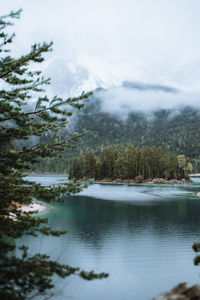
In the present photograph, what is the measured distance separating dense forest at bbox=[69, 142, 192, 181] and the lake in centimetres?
7000

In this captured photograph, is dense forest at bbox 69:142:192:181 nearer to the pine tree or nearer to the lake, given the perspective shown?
the lake

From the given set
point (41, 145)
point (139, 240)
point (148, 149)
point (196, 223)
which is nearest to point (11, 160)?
point (41, 145)

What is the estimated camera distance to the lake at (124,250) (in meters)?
14.1

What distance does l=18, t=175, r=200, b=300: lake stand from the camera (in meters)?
14.1

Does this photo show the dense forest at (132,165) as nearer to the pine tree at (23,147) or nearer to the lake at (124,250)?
the lake at (124,250)

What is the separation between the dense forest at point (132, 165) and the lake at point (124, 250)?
230 ft

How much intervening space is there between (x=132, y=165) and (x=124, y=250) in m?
92.7

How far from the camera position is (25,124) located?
9.98m

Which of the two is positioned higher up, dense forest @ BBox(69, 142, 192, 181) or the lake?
dense forest @ BBox(69, 142, 192, 181)

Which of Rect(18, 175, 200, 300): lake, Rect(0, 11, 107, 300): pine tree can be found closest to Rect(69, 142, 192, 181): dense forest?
Rect(18, 175, 200, 300): lake

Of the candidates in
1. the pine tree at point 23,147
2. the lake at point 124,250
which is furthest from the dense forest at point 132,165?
the pine tree at point 23,147

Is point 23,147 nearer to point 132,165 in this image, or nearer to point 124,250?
point 124,250

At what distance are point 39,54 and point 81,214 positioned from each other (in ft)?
98.2

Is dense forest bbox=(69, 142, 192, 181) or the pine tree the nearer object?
the pine tree
